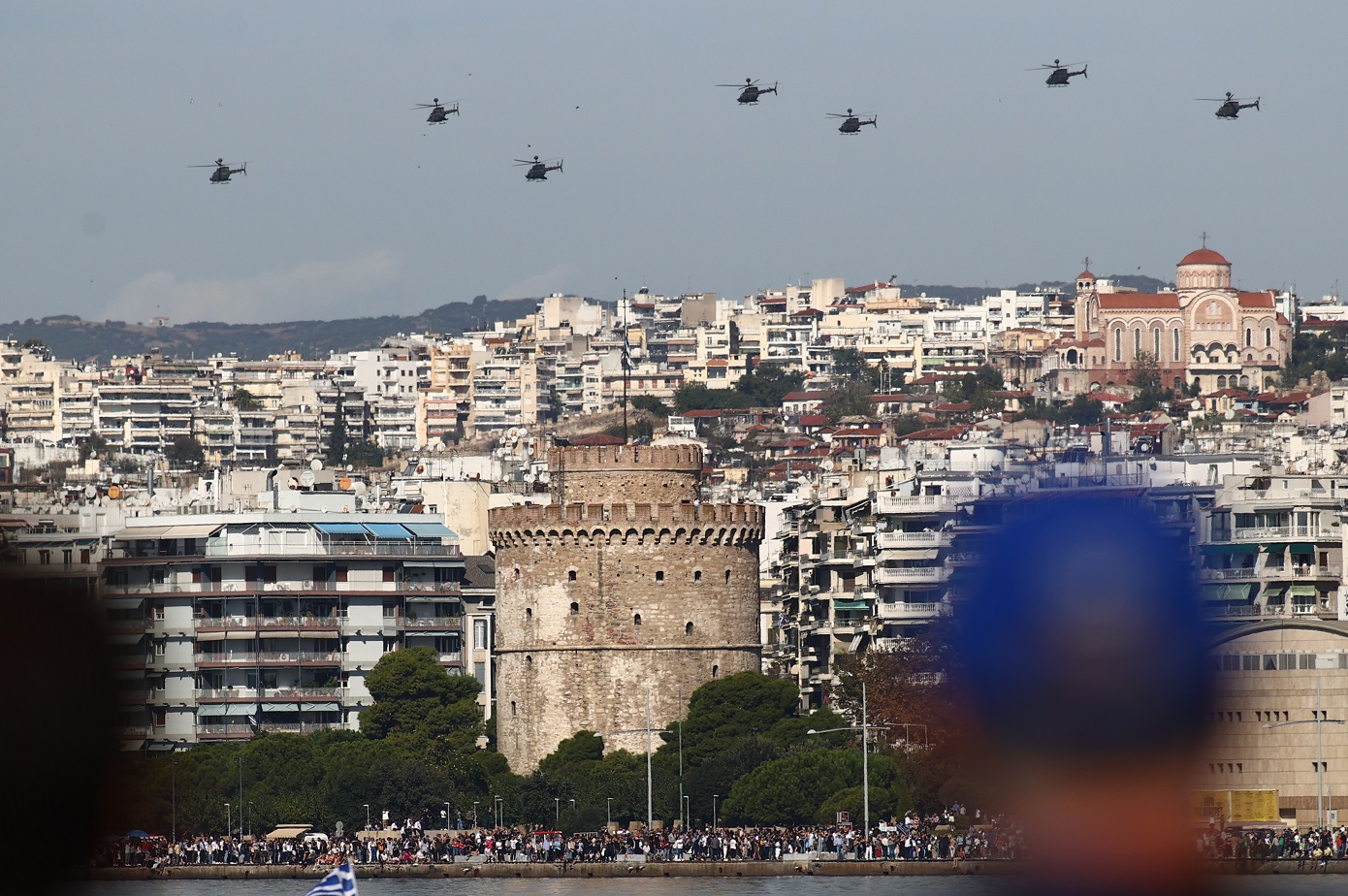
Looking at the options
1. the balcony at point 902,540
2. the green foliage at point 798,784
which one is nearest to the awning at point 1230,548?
the balcony at point 902,540

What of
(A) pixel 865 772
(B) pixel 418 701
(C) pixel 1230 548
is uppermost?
(C) pixel 1230 548

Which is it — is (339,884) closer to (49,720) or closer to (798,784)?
(49,720)

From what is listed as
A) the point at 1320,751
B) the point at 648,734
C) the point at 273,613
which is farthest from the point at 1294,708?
the point at 273,613

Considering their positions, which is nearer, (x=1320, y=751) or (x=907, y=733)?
(x=1320, y=751)

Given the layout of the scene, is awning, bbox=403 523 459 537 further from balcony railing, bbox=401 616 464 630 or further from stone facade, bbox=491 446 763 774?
stone facade, bbox=491 446 763 774

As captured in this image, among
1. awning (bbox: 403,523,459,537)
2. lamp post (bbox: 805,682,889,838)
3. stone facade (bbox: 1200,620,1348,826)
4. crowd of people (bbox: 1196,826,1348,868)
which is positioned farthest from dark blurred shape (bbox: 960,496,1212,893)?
awning (bbox: 403,523,459,537)

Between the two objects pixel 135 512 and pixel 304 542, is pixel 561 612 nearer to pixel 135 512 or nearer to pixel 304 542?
pixel 304 542

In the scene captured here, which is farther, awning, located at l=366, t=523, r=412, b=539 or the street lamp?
awning, located at l=366, t=523, r=412, b=539

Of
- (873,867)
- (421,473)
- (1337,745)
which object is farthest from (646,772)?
(421,473)
